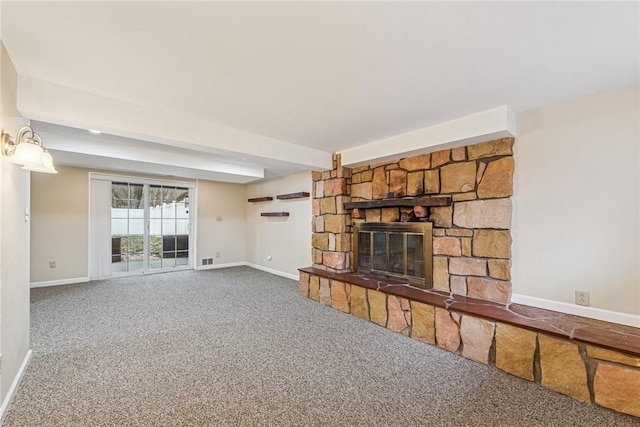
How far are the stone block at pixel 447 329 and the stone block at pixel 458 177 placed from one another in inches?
52.8

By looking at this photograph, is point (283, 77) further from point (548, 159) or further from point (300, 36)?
point (548, 159)

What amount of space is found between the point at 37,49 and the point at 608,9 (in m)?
3.31

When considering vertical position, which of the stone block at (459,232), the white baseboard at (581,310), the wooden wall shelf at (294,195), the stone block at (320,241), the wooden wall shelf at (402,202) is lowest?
the white baseboard at (581,310)

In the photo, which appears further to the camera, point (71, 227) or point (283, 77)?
point (71, 227)

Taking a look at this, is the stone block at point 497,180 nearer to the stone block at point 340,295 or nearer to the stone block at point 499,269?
the stone block at point 499,269

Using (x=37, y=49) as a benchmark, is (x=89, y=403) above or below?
below

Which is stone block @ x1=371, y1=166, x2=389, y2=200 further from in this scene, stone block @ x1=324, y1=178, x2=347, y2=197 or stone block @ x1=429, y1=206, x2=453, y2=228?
stone block @ x1=429, y1=206, x2=453, y2=228

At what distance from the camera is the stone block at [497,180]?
280cm

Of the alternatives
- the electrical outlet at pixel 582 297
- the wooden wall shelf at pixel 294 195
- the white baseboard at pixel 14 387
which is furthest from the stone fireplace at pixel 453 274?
the white baseboard at pixel 14 387

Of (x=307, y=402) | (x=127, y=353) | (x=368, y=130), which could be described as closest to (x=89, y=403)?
(x=127, y=353)

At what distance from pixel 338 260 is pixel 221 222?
3803 mm

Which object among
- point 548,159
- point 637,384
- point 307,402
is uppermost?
Result: point 548,159

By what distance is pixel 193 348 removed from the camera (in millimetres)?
2643

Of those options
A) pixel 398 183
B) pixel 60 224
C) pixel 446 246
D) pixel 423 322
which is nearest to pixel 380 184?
pixel 398 183
